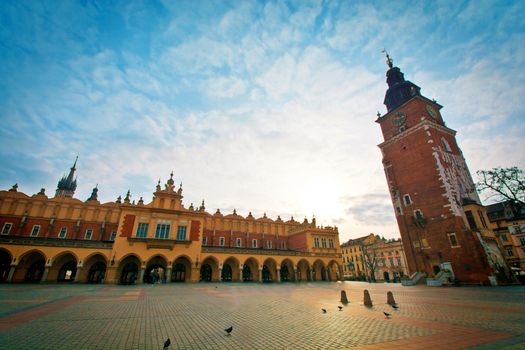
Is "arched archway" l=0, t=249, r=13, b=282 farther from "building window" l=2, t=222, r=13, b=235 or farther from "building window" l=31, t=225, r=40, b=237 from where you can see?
"building window" l=2, t=222, r=13, b=235

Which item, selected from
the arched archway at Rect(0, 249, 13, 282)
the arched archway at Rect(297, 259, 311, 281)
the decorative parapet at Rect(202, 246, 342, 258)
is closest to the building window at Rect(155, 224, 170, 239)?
the decorative parapet at Rect(202, 246, 342, 258)

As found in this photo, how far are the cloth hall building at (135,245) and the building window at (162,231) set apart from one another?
0.13 m

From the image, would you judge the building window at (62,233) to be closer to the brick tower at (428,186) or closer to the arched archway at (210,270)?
the arched archway at (210,270)

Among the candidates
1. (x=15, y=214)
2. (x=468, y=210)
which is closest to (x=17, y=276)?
(x=15, y=214)

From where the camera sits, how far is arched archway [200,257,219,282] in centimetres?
3328

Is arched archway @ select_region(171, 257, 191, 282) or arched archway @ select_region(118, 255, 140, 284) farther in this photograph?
arched archway @ select_region(171, 257, 191, 282)

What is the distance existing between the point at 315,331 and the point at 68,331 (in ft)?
23.0

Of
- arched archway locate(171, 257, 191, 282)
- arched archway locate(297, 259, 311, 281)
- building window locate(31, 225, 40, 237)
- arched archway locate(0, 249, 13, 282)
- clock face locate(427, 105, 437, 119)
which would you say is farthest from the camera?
arched archway locate(297, 259, 311, 281)

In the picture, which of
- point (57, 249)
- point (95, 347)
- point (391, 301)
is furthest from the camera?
point (57, 249)

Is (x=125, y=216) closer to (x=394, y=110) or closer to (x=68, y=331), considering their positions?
(x=68, y=331)

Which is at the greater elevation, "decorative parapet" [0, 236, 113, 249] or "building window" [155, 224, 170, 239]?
"building window" [155, 224, 170, 239]

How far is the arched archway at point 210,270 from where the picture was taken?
33.3m

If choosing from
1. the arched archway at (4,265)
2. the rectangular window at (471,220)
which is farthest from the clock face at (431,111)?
the arched archway at (4,265)

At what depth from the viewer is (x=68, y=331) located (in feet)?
21.1
